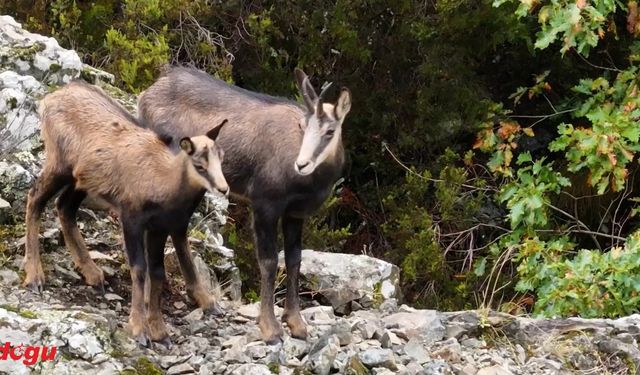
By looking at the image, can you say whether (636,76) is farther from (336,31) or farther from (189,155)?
(189,155)

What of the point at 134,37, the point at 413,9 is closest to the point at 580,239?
the point at 413,9

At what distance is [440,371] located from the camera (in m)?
7.37

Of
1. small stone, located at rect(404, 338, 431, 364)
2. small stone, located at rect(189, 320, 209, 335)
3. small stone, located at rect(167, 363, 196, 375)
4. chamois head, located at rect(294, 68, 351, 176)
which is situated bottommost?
small stone, located at rect(189, 320, 209, 335)

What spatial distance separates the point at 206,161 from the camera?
7164 millimetres

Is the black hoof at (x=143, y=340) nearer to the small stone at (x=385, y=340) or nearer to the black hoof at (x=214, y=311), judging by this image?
the black hoof at (x=214, y=311)

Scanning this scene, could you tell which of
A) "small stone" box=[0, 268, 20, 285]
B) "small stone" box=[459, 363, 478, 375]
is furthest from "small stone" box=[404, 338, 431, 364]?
"small stone" box=[0, 268, 20, 285]

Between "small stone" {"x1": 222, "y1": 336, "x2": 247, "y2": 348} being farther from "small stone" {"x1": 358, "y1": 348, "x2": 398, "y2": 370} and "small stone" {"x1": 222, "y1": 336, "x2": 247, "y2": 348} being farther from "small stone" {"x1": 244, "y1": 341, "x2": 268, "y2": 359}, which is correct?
"small stone" {"x1": 358, "y1": 348, "x2": 398, "y2": 370}

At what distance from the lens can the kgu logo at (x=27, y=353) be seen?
6.62 metres

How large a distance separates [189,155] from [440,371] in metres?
2.14

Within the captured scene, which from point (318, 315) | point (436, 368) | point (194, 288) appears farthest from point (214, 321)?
point (436, 368)

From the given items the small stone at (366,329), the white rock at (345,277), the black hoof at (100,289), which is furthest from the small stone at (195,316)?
the white rock at (345,277)

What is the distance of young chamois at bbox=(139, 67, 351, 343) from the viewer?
749 cm

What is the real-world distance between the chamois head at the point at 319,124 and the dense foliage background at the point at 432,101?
3.90 metres

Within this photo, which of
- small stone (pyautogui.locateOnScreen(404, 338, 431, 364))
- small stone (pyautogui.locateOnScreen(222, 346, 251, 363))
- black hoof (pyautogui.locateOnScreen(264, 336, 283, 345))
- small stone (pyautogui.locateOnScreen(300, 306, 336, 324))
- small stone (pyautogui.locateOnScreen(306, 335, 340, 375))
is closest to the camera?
small stone (pyautogui.locateOnScreen(306, 335, 340, 375))
